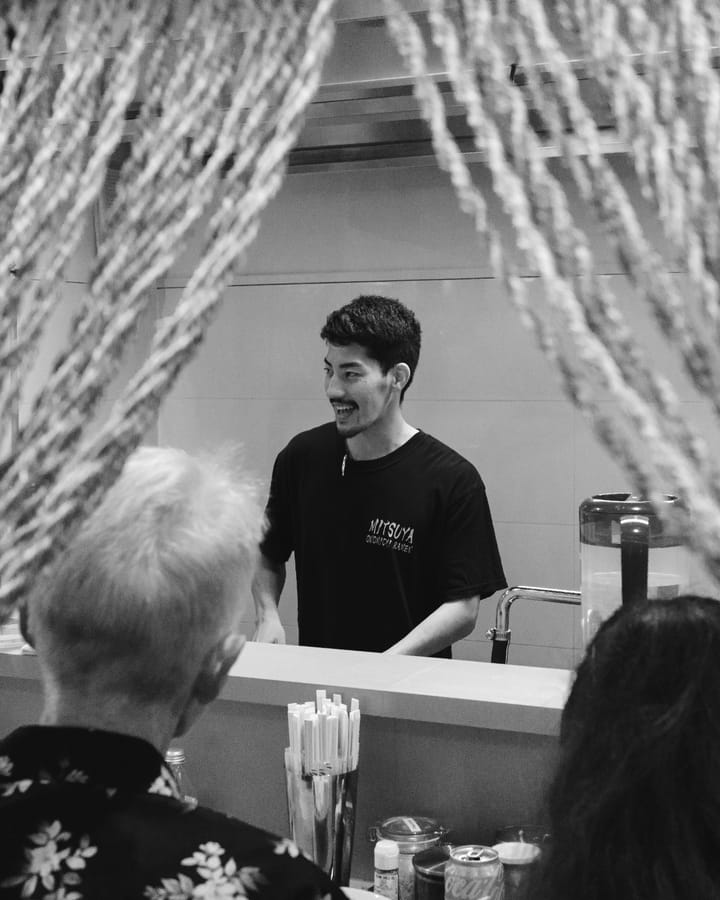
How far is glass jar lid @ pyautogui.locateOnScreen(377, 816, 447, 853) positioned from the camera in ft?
4.94

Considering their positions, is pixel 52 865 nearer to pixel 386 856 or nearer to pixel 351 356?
pixel 386 856

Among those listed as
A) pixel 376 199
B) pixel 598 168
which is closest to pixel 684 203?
pixel 598 168

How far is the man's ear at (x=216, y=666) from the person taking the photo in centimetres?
94

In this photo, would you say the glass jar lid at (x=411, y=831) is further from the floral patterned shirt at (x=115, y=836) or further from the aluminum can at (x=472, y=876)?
the floral patterned shirt at (x=115, y=836)

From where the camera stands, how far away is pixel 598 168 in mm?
451

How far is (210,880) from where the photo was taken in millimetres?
810

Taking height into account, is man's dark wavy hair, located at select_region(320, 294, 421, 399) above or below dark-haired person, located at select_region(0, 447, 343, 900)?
above

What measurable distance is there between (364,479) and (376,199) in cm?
107

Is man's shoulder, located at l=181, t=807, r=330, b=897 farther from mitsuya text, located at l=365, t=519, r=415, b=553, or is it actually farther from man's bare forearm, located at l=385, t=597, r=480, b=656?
mitsuya text, located at l=365, t=519, r=415, b=553

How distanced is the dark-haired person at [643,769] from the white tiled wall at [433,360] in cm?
218

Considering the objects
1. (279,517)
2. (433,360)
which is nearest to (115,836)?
(279,517)

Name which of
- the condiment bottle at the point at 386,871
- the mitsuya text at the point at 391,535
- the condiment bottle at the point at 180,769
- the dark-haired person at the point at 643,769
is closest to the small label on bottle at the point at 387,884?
the condiment bottle at the point at 386,871

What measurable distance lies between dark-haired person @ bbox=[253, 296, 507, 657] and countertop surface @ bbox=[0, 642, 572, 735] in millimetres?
707

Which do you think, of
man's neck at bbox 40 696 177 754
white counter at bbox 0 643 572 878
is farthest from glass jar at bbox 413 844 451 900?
man's neck at bbox 40 696 177 754
